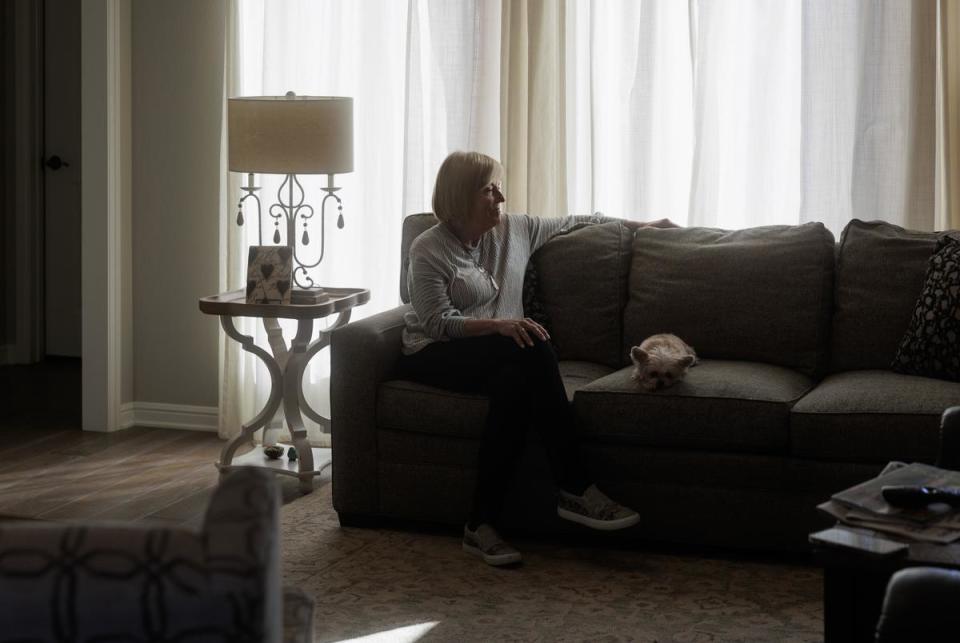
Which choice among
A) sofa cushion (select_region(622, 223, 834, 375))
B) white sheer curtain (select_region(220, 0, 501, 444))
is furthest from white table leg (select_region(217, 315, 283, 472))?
sofa cushion (select_region(622, 223, 834, 375))

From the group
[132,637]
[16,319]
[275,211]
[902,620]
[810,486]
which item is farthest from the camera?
[16,319]

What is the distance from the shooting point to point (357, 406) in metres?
3.54

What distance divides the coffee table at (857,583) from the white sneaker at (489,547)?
4.31 feet

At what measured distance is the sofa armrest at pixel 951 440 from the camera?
2.38 m

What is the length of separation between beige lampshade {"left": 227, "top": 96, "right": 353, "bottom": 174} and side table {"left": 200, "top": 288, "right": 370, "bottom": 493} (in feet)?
1.48

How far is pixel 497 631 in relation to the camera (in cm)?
280

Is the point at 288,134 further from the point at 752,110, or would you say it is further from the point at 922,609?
the point at 922,609

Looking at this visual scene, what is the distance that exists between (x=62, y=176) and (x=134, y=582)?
5.97m

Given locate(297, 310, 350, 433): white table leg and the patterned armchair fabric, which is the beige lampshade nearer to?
locate(297, 310, 350, 433): white table leg

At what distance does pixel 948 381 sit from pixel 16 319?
4.96 metres

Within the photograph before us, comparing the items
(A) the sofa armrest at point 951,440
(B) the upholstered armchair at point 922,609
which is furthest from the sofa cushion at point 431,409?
(B) the upholstered armchair at point 922,609

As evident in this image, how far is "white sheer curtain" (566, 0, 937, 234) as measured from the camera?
13.0 ft

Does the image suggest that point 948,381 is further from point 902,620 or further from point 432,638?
Result: point 902,620

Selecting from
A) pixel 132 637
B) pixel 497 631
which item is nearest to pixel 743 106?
pixel 497 631
